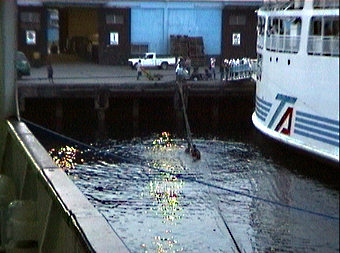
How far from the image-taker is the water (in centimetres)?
161

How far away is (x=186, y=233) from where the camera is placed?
16.0 feet

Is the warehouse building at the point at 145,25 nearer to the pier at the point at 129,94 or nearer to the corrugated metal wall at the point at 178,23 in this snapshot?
the corrugated metal wall at the point at 178,23

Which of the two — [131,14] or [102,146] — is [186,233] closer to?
[131,14]

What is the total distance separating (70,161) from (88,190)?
227 centimetres

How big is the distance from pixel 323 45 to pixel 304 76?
101 mm

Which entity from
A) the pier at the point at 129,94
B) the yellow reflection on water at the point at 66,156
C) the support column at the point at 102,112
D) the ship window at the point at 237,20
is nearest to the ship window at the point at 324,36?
the ship window at the point at 237,20

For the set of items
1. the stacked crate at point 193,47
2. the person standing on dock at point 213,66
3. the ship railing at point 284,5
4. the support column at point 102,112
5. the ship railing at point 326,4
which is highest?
the ship railing at point 284,5

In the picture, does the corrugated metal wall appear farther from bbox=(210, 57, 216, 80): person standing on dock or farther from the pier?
the pier

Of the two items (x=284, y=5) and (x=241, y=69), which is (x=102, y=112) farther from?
(x=284, y=5)

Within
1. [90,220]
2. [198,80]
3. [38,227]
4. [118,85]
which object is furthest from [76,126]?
[90,220]

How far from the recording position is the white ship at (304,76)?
863 millimetres

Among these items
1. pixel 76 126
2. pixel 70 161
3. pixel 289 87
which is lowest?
pixel 70 161

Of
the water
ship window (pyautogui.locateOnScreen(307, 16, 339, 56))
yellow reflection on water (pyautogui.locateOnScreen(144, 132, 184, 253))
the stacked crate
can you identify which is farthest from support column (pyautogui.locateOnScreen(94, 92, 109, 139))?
ship window (pyautogui.locateOnScreen(307, 16, 339, 56))

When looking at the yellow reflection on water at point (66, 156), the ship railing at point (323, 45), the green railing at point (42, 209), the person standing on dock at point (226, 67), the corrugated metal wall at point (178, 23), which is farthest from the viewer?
the yellow reflection on water at point (66, 156)
